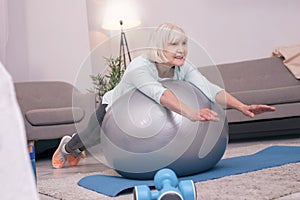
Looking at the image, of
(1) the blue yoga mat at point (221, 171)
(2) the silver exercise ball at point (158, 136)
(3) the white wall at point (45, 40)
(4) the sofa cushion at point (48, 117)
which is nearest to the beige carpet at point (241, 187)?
(1) the blue yoga mat at point (221, 171)

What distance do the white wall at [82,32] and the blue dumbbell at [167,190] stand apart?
331 cm

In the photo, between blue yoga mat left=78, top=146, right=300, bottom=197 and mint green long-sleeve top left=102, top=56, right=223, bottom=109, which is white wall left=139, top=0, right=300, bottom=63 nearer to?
blue yoga mat left=78, top=146, right=300, bottom=197

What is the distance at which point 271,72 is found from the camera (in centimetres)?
401

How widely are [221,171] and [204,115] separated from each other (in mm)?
384

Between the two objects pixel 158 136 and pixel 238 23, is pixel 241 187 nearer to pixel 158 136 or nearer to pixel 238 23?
pixel 158 136

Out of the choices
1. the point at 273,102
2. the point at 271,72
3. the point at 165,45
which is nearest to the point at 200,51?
the point at 165,45

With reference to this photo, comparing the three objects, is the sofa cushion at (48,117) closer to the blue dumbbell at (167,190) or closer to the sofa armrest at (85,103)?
the sofa armrest at (85,103)

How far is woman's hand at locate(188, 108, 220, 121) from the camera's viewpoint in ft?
5.36

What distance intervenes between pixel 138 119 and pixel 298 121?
2182mm

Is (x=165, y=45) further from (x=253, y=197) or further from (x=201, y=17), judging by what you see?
(x=201, y=17)

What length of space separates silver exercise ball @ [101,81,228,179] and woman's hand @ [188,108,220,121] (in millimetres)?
63

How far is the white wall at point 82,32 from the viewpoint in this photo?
4.45m

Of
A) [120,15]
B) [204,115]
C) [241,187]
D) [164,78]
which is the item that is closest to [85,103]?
[164,78]

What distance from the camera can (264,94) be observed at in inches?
138
